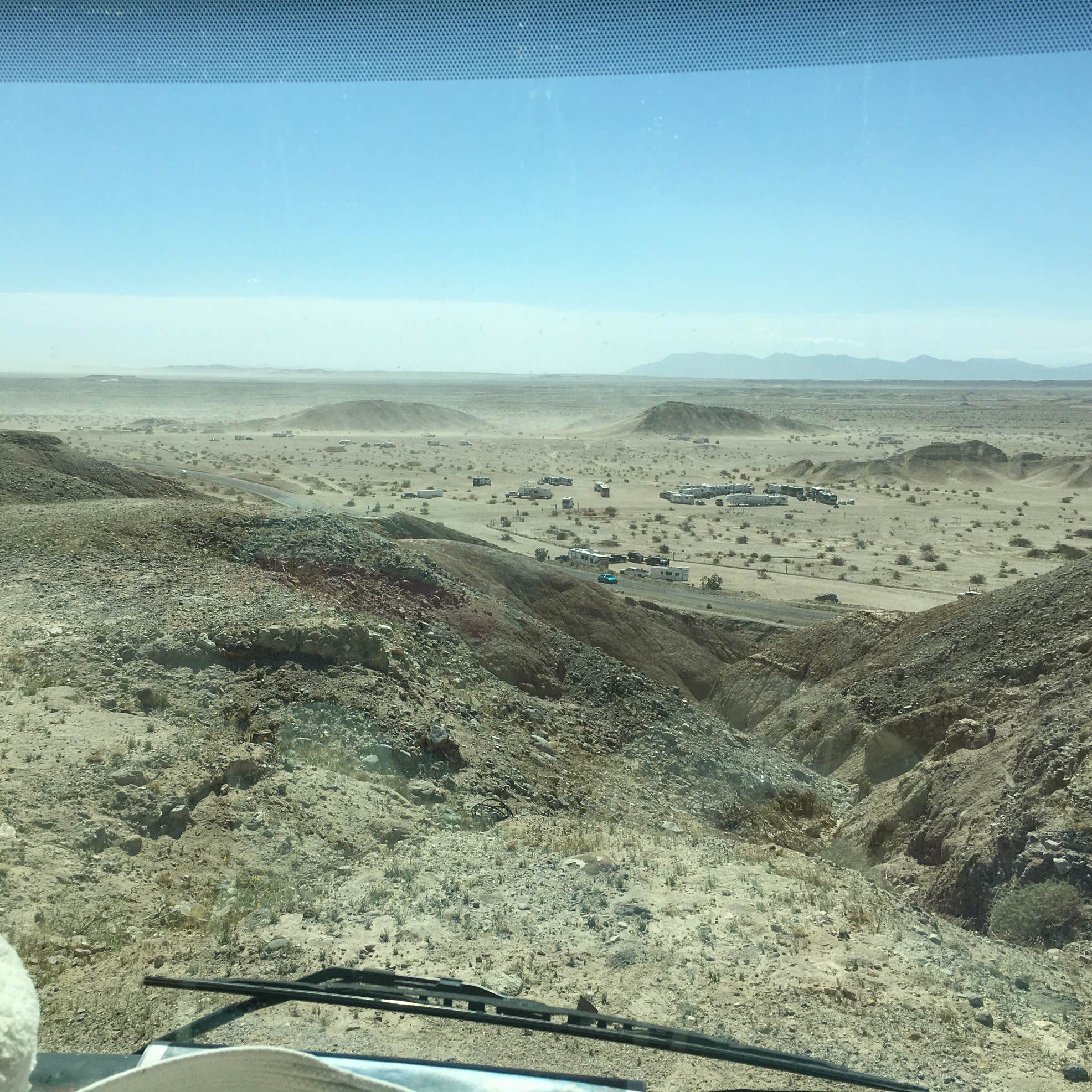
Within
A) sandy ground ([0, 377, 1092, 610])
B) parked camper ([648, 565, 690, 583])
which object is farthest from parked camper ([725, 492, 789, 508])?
parked camper ([648, 565, 690, 583])

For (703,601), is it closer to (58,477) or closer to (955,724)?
(955,724)

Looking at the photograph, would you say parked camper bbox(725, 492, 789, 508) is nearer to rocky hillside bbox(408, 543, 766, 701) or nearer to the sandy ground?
the sandy ground

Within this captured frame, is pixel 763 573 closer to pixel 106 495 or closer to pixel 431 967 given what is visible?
pixel 106 495

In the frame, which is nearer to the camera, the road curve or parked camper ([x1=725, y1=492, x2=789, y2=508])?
the road curve

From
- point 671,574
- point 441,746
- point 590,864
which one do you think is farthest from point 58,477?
point 671,574

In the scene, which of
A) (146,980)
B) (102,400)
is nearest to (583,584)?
(146,980)

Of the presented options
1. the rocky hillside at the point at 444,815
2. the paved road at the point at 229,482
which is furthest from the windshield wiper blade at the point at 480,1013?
the paved road at the point at 229,482
